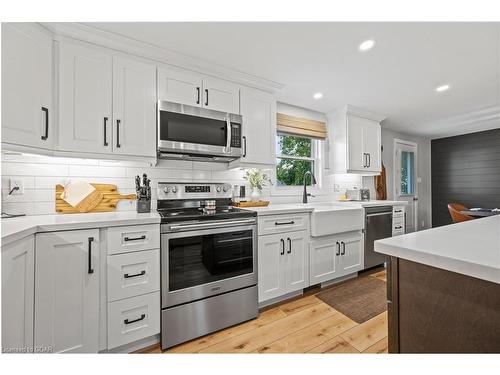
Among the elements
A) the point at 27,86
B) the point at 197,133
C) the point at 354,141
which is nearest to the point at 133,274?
the point at 197,133

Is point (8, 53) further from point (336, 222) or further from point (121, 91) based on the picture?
point (336, 222)

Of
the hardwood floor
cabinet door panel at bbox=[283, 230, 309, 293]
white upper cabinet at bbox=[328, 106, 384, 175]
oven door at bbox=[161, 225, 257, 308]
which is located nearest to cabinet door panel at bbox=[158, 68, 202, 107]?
oven door at bbox=[161, 225, 257, 308]

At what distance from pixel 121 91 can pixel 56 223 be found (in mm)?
1100

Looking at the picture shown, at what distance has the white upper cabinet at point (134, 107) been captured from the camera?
1.83 meters

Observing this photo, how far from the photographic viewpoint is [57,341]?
1.36 metres

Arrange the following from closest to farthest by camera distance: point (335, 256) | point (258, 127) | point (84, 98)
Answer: point (84, 98) < point (258, 127) < point (335, 256)

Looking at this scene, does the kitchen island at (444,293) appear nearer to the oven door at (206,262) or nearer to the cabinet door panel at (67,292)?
the oven door at (206,262)

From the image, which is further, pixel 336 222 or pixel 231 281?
pixel 336 222

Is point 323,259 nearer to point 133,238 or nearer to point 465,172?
point 133,238

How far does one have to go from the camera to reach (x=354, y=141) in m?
3.40

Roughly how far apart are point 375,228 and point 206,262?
2.36 metres

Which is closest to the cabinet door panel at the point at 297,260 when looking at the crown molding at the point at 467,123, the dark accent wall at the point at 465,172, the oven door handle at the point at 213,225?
the oven door handle at the point at 213,225

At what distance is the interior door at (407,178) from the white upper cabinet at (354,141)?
140cm
